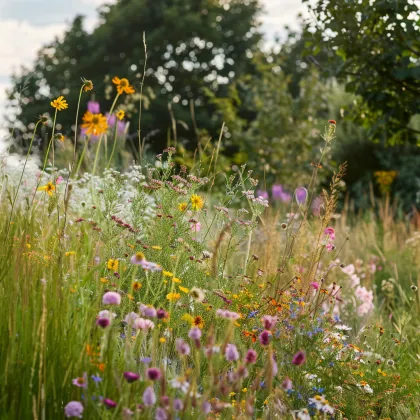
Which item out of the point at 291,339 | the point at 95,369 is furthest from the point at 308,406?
the point at 95,369

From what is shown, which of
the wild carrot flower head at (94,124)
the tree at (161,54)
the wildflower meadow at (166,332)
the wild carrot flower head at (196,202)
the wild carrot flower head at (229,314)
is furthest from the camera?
the tree at (161,54)

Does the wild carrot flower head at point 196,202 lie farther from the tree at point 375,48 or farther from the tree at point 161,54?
the tree at point 161,54

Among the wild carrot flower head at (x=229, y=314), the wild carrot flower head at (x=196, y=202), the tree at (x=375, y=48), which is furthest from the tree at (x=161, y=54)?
the wild carrot flower head at (x=229, y=314)

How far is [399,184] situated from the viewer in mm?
12930

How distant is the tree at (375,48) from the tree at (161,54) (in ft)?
53.2

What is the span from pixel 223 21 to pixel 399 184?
560 inches

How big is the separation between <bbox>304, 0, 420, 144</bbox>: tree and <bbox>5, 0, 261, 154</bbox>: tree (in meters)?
16.2

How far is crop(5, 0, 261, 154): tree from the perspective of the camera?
Answer: 22.3 metres

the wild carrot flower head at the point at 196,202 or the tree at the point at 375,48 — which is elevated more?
the tree at the point at 375,48

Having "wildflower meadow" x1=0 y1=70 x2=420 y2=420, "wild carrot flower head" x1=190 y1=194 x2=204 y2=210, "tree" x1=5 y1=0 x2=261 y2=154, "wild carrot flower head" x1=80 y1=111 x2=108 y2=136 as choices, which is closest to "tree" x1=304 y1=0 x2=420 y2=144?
"wildflower meadow" x1=0 y1=70 x2=420 y2=420

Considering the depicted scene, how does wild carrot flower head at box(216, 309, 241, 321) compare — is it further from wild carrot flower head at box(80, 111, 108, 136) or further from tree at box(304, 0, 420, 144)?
tree at box(304, 0, 420, 144)

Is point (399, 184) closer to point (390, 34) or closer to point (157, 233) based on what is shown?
point (390, 34)

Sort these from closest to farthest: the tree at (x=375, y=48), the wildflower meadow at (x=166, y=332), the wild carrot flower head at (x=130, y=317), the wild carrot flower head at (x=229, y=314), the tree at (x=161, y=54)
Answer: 1. the wild carrot flower head at (x=229, y=314)
2. the wildflower meadow at (x=166, y=332)
3. the wild carrot flower head at (x=130, y=317)
4. the tree at (x=375, y=48)
5. the tree at (x=161, y=54)

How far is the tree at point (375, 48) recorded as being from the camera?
4773 mm
